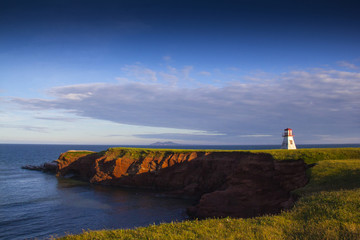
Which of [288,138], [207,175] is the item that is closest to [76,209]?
[207,175]

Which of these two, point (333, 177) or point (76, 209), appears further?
point (76, 209)

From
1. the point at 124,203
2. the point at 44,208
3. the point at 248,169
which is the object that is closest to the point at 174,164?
the point at 124,203

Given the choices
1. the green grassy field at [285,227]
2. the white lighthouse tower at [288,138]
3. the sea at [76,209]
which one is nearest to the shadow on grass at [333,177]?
the green grassy field at [285,227]

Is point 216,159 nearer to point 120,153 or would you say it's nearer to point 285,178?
point 285,178

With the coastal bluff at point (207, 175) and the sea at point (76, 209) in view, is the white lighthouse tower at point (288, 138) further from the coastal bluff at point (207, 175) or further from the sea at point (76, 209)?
the sea at point (76, 209)

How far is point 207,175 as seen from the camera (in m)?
35.0

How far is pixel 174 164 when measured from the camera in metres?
38.5

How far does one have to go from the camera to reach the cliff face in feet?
76.9

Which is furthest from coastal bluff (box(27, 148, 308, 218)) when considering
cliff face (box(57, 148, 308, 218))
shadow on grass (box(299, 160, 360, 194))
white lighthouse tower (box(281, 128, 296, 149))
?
white lighthouse tower (box(281, 128, 296, 149))

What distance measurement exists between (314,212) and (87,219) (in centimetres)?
2256

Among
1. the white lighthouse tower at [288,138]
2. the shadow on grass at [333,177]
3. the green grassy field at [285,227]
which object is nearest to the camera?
the green grassy field at [285,227]

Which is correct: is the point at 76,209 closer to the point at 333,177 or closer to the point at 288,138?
the point at 333,177

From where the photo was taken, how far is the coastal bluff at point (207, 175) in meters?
23.4

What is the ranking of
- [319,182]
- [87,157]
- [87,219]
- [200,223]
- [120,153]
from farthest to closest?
[87,157] → [120,153] → [87,219] → [319,182] → [200,223]
